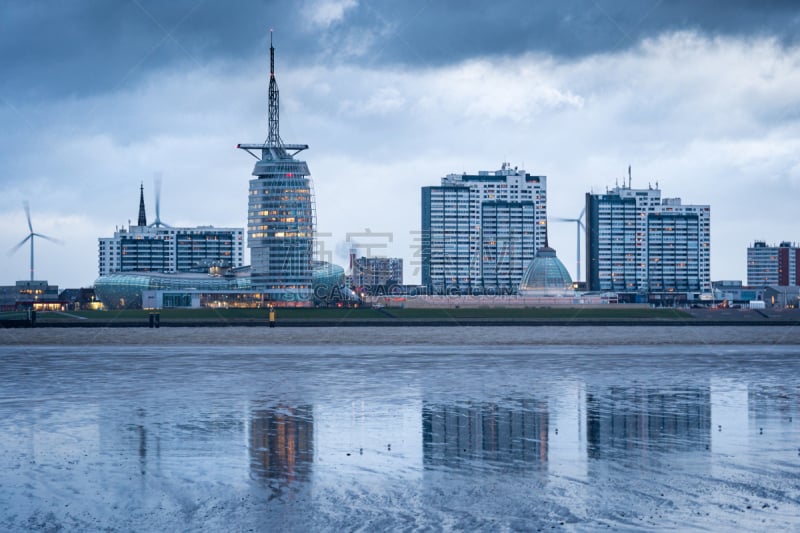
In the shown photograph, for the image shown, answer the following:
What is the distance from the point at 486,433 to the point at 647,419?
6.13m

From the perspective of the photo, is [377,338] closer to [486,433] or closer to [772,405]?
[772,405]

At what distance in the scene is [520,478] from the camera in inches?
764

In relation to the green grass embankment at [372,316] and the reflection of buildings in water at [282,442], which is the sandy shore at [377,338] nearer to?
the green grass embankment at [372,316]

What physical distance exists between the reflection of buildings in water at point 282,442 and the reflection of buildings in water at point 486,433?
3202 millimetres

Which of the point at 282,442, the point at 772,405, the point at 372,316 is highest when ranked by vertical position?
the point at 282,442

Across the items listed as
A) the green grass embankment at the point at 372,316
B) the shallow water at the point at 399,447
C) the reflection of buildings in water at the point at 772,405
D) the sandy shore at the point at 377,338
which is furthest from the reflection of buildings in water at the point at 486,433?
the green grass embankment at the point at 372,316

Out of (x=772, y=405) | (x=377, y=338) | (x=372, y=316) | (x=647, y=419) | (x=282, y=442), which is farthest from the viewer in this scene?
(x=372, y=316)

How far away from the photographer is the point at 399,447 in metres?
23.2

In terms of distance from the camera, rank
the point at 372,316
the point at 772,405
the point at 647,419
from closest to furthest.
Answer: the point at 647,419
the point at 772,405
the point at 372,316

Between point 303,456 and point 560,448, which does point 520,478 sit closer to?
point 560,448

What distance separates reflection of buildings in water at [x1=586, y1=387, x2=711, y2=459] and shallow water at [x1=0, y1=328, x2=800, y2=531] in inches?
4.7

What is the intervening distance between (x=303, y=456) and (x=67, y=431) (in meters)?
8.49

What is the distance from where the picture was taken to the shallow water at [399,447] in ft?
54.4

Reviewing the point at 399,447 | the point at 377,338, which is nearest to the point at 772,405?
the point at 399,447
